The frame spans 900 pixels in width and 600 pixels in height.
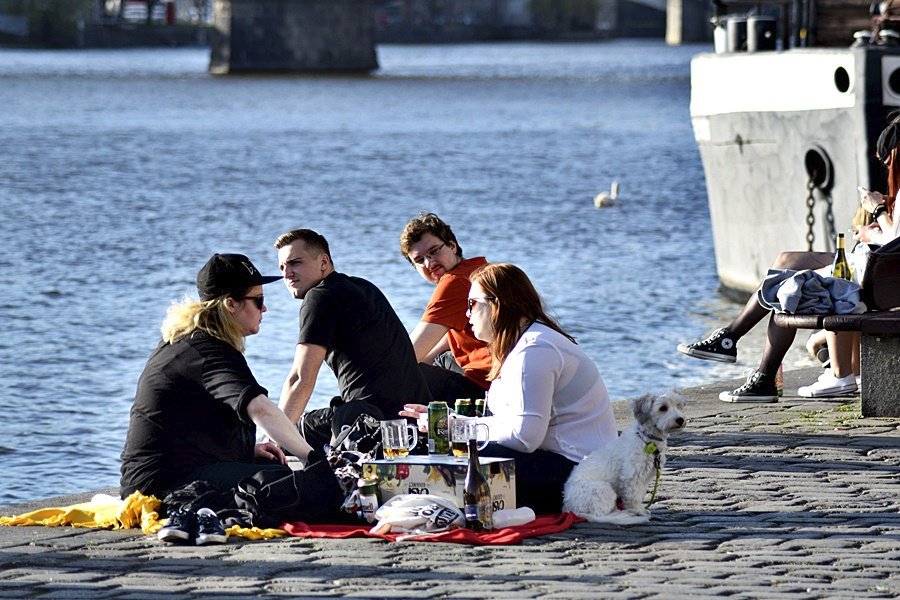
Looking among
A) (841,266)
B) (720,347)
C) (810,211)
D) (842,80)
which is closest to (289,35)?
(810,211)

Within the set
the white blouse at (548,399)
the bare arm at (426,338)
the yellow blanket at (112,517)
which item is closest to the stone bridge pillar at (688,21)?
the bare arm at (426,338)

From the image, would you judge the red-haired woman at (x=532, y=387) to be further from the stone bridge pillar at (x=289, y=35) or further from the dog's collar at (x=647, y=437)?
the stone bridge pillar at (x=289, y=35)

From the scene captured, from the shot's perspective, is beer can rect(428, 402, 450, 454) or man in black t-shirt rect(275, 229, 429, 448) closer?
beer can rect(428, 402, 450, 454)

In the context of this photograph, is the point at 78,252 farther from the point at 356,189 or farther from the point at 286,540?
the point at 286,540

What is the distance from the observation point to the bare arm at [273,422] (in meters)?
5.86

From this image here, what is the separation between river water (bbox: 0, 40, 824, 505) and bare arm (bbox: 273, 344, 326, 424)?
2983 millimetres

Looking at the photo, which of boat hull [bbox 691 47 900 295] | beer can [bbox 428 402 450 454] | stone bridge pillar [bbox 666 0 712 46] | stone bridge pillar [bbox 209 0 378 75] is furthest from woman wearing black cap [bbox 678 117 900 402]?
stone bridge pillar [bbox 666 0 712 46]

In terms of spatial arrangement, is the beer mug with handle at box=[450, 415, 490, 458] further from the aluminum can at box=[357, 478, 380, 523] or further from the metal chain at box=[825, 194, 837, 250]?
the metal chain at box=[825, 194, 837, 250]

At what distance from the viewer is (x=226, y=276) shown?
6.05 metres

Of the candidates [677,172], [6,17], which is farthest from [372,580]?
[6,17]

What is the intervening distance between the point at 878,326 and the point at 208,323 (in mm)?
3334

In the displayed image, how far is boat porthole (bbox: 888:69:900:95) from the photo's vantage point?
12.4 meters

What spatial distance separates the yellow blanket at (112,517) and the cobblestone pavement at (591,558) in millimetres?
69

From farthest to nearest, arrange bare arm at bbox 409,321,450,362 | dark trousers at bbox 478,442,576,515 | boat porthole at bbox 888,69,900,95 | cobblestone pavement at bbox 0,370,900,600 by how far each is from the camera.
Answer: boat porthole at bbox 888,69,900,95
bare arm at bbox 409,321,450,362
dark trousers at bbox 478,442,576,515
cobblestone pavement at bbox 0,370,900,600
